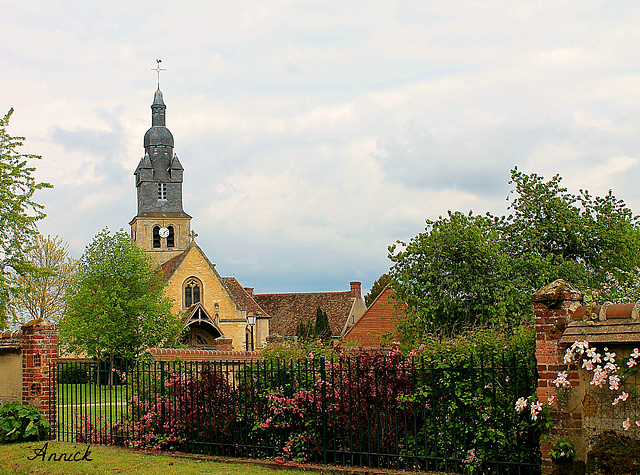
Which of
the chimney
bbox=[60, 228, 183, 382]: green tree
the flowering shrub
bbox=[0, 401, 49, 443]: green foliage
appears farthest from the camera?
the chimney

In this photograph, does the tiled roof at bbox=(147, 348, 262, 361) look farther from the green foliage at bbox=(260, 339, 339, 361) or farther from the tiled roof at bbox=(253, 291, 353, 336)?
the tiled roof at bbox=(253, 291, 353, 336)

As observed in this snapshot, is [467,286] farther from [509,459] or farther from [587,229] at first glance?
[509,459]

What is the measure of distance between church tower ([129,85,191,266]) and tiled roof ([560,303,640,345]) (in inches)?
1987

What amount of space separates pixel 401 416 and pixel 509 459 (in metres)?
1.65

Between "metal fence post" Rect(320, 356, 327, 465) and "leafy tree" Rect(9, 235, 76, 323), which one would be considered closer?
"metal fence post" Rect(320, 356, 327, 465)

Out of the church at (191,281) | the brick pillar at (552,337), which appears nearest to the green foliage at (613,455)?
the brick pillar at (552,337)

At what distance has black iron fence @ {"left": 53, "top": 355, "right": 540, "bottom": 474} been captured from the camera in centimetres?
823

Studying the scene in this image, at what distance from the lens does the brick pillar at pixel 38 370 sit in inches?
477

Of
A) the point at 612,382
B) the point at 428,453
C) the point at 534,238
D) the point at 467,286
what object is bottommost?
the point at 428,453

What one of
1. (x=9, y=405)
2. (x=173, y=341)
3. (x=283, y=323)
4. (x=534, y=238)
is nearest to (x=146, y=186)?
(x=283, y=323)

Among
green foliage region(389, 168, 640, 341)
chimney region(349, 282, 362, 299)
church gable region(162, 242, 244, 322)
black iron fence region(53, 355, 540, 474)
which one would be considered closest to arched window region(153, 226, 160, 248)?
church gable region(162, 242, 244, 322)

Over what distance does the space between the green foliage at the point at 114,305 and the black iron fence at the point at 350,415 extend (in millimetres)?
21365

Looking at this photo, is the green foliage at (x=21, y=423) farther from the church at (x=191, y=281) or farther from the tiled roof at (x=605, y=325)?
the church at (x=191, y=281)

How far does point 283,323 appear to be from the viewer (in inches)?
2328
